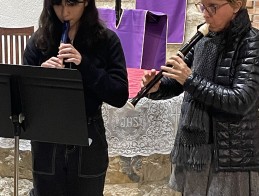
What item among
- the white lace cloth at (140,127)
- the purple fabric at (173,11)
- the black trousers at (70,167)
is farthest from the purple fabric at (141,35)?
the black trousers at (70,167)

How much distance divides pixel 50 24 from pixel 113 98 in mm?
319

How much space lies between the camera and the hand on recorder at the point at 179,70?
1331 mm

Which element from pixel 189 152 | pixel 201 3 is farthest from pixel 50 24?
pixel 189 152

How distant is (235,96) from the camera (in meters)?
1.27

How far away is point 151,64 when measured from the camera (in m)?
2.80

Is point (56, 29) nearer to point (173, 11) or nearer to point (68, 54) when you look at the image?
point (68, 54)

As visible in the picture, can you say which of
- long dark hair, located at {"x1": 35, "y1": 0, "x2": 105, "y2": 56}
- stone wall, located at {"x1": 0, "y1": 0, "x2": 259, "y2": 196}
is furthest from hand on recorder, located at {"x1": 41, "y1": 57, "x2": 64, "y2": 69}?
stone wall, located at {"x1": 0, "y1": 0, "x2": 259, "y2": 196}

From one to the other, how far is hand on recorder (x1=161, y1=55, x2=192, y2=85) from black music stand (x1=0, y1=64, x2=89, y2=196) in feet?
0.94

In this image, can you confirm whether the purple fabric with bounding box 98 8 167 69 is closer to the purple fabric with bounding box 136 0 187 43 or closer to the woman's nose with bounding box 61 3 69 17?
the purple fabric with bounding box 136 0 187 43

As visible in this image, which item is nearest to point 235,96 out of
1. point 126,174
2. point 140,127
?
point 140,127

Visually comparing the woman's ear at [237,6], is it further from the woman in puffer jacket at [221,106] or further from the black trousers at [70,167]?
the black trousers at [70,167]

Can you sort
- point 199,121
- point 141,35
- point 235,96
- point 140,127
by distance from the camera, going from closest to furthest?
point 235,96, point 199,121, point 140,127, point 141,35

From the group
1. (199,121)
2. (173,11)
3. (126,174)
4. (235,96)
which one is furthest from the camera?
(173,11)

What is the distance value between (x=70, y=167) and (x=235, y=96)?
0.57 m
